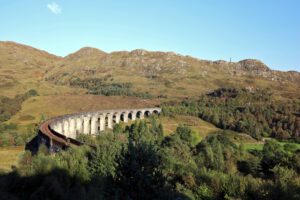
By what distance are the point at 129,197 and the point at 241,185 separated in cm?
1259

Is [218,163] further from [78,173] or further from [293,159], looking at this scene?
[78,173]

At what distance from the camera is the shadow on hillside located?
2372 cm

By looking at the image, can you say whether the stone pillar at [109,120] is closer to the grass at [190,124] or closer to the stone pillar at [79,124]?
the stone pillar at [79,124]

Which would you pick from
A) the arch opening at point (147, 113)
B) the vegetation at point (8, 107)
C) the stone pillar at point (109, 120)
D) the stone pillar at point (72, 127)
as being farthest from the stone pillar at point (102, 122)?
the vegetation at point (8, 107)

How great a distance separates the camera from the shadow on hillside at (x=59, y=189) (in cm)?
2372

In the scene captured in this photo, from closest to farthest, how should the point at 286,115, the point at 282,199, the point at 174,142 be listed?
the point at 282,199, the point at 174,142, the point at 286,115

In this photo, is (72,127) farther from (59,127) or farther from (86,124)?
(59,127)

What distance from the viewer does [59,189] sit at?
2456 centimetres

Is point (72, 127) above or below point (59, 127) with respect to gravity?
below

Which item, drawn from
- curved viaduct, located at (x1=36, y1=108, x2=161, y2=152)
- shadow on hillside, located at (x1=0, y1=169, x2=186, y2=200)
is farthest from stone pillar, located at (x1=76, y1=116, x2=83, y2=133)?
shadow on hillside, located at (x1=0, y1=169, x2=186, y2=200)

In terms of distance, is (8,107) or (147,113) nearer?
(8,107)

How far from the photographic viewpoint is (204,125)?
158 meters

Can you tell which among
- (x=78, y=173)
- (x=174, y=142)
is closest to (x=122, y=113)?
(x=174, y=142)

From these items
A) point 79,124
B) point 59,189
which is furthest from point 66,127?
point 59,189
